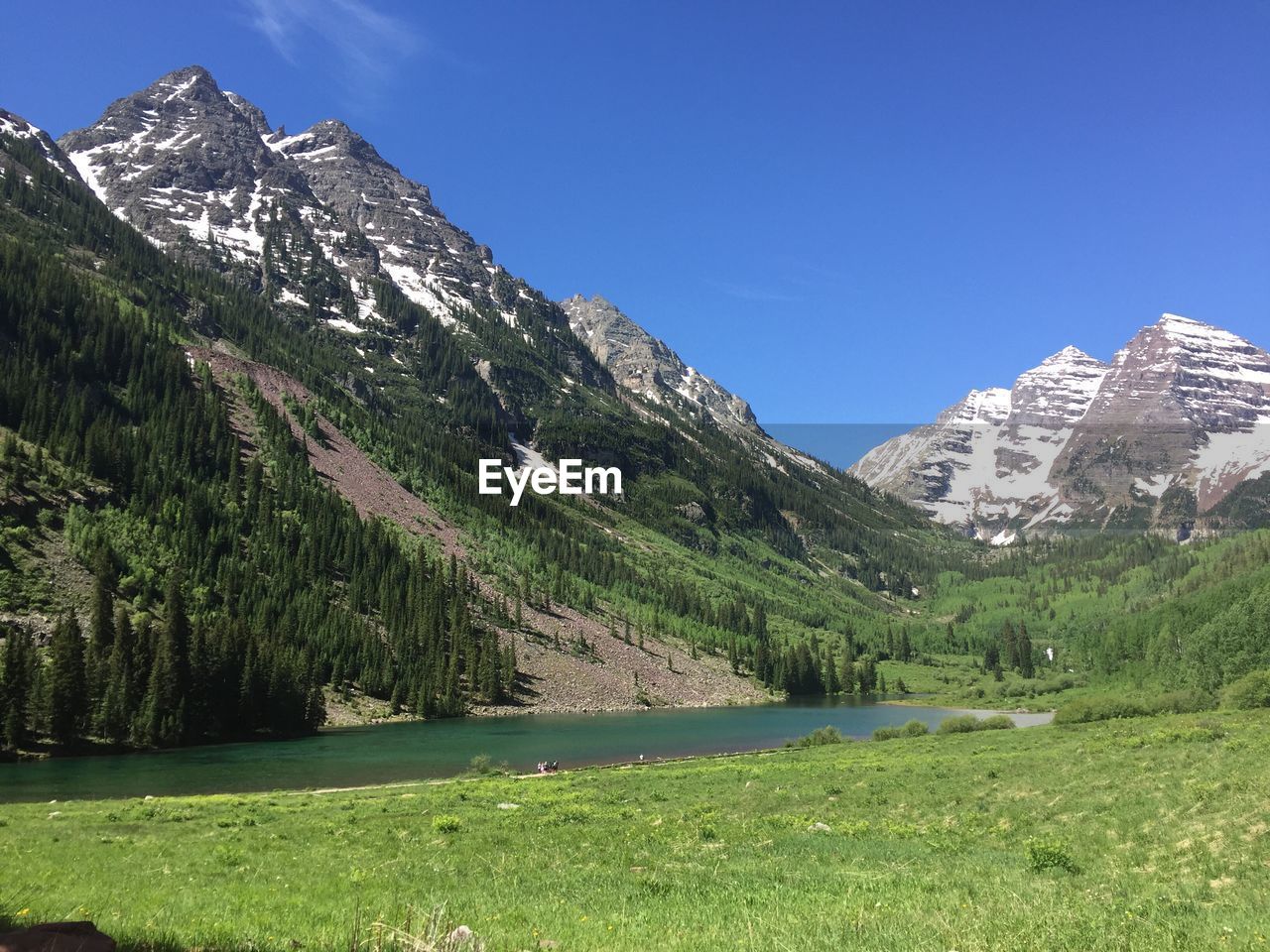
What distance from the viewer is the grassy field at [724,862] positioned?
12734 mm

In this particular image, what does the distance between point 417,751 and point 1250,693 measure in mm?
79073

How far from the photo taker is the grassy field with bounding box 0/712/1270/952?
12734 mm

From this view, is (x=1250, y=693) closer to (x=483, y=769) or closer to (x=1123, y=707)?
(x=1123, y=707)

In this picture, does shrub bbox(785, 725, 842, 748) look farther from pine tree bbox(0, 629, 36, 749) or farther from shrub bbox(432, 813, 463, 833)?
pine tree bbox(0, 629, 36, 749)

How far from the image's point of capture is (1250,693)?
→ 67.2m

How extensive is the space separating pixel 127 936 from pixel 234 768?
62309mm

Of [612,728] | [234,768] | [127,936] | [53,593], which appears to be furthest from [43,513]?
[127,936]

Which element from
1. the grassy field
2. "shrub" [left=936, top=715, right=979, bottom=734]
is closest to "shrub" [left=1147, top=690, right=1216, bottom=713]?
"shrub" [left=936, top=715, right=979, bottom=734]

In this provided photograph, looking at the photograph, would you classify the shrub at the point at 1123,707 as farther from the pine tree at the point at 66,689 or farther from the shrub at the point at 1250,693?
the pine tree at the point at 66,689

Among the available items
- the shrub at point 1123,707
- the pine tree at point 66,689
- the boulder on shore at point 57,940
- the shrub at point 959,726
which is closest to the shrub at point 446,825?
the boulder on shore at point 57,940

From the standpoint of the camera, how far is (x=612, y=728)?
107375 millimetres

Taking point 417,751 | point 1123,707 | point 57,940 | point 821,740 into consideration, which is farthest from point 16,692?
point 1123,707

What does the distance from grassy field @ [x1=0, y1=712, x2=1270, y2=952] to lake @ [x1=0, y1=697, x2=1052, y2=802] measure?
17.7 metres

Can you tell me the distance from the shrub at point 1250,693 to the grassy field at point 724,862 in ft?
102
